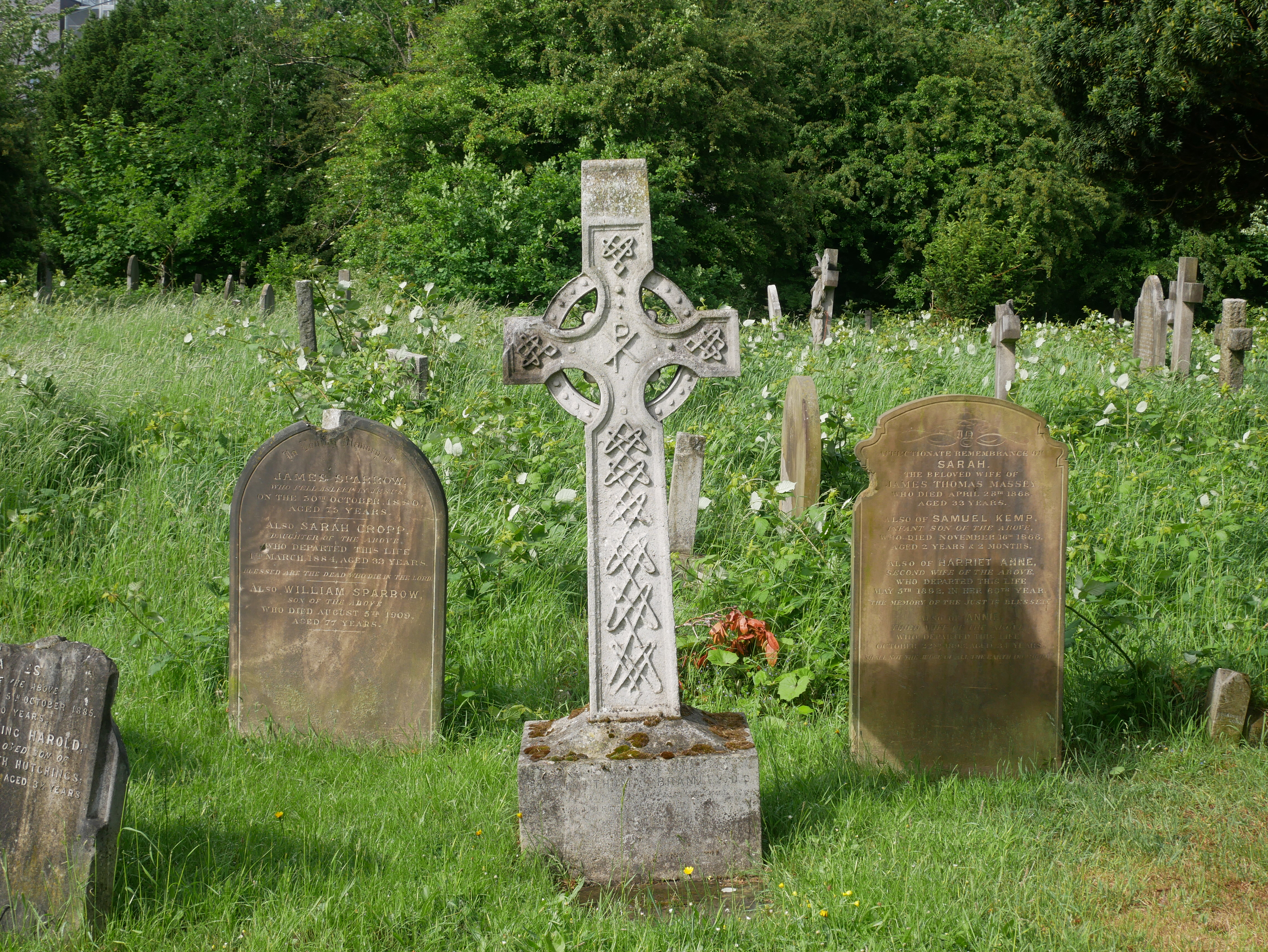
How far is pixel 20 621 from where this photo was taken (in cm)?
539

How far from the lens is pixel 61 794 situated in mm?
2834

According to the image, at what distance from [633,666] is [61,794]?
1787mm

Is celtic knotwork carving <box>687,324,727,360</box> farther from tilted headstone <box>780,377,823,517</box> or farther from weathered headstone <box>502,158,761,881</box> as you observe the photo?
tilted headstone <box>780,377,823,517</box>

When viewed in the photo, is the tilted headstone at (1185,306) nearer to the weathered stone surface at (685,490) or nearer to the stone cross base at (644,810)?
the weathered stone surface at (685,490)

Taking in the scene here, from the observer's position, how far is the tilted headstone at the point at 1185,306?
11891mm

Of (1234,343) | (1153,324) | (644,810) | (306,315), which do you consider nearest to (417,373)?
(306,315)

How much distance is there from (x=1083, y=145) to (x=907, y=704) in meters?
7.04

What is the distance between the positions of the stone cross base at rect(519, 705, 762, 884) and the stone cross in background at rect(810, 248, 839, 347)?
33.7 feet

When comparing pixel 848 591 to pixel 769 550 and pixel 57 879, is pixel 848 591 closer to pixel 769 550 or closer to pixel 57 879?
pixel 769 550

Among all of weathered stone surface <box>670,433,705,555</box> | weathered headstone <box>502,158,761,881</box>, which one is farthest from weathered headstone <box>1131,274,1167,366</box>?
weathered headstone <box>502,158,761,881</box>

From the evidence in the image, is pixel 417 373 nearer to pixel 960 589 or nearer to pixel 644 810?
pixel 960 589

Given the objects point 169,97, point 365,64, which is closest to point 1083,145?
point 365,64

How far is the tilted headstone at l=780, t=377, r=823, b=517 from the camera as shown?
5.99 metres

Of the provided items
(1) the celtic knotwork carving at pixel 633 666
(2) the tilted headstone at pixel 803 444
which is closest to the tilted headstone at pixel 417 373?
(2) the tilted headstone at pixel 803 444
